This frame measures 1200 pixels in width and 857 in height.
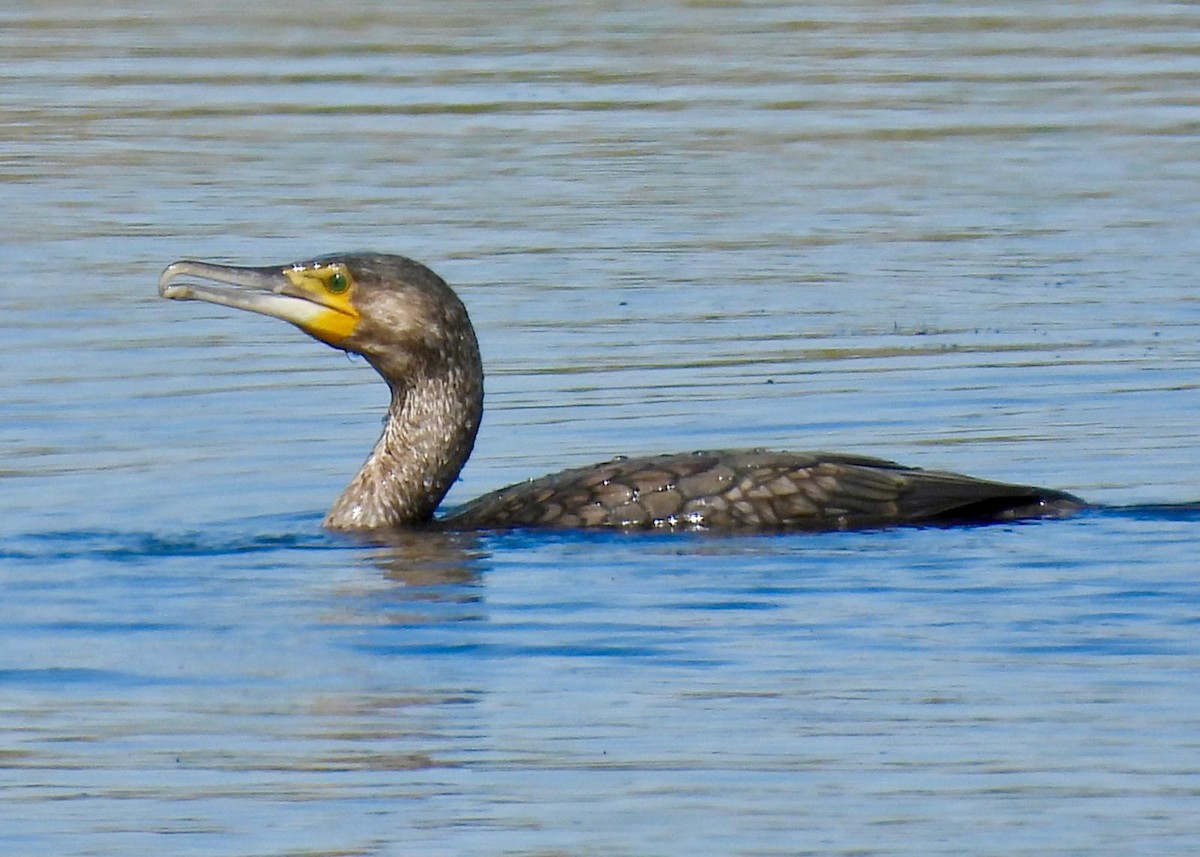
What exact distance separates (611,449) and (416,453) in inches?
46.2

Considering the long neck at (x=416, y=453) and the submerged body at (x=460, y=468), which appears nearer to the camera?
the submerged body at (x=460, y=468)

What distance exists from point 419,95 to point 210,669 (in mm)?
13867

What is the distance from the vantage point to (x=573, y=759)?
6984 mm

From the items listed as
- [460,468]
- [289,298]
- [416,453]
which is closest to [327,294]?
[289,298]

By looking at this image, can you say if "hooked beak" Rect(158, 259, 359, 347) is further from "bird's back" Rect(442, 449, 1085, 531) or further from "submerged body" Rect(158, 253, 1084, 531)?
"bird's back" Rect(442, 449, 1085, 531)

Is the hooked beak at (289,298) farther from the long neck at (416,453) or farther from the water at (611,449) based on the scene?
the water at (611,449)

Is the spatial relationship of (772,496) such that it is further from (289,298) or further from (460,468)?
(289,298)

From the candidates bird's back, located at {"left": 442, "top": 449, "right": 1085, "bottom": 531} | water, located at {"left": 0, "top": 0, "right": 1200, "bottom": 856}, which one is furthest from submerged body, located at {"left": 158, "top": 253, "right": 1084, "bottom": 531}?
water, located at {"left": 0, "top": 0, "right": 1200, "bottom": 856}

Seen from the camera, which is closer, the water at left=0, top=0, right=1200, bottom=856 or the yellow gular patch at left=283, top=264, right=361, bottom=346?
the water at left=0, top=0, right=1200, bottom=856

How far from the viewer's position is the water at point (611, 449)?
680 centimetres

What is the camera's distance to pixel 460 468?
10.3 metres

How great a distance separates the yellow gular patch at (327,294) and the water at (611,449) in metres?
0.68

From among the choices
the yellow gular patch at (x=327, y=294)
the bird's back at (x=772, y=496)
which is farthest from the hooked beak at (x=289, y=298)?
the bird's back at (x=772, y=496)

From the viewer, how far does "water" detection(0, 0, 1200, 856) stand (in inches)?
268
